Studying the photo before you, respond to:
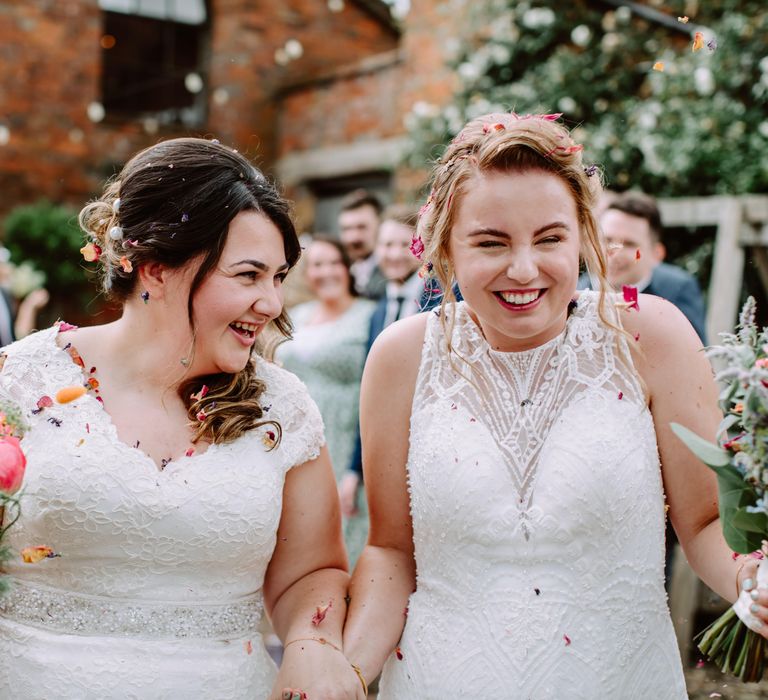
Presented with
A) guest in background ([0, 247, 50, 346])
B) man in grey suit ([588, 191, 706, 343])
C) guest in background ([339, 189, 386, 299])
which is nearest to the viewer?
man in grey suit ([588, 191, 706, 343])

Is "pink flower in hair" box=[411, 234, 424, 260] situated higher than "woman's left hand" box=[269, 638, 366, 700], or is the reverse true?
"pink flower in hair" box=[411, 234, 424, 260]

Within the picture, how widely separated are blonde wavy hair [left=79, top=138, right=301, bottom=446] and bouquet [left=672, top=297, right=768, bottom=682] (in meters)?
1.09

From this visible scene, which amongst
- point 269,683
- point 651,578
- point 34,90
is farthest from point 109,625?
point 34,90

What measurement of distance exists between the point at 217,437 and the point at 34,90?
387 inches

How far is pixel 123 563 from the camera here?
2.27 meters

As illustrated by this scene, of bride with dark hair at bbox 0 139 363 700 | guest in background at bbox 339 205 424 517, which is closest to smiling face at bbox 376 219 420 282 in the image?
guest in background at bbox 339 205 424 517

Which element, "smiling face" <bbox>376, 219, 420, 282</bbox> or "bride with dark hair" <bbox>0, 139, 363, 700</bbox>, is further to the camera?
"smiling face" <bbox>376, 219, 420, 282</bbox>

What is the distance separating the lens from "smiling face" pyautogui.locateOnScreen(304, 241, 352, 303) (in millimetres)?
6223

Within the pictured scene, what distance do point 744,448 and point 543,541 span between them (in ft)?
1.85

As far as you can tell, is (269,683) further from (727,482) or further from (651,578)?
(727,482)

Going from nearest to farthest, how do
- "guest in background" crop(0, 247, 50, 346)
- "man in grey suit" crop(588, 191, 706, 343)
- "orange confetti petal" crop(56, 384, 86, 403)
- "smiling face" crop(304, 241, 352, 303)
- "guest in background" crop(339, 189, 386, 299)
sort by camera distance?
1. "orange confetti petal" crop(56, 384, 86, 403)
2. "man in grey suit" crop(588, 191, 706, 343)
3. "smiling face" crop(304, 241, 352, 303)
4. "guest in background" crop(0, 247, 50, 346)
5. "guest in background" crop(339, 189, 386, 299)

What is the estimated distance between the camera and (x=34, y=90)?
11016 millimetres

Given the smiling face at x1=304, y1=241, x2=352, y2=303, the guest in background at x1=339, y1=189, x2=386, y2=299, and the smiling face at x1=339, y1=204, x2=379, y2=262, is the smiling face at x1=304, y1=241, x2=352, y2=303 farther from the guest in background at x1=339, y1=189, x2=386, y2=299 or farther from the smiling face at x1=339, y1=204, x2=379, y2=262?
the smiling face at x1=339, y1=204, x2=379, y2=262

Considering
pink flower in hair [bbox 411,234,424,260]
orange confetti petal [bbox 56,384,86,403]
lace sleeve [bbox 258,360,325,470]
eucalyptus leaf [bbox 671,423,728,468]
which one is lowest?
lace sleeve [bbox 258,360,325,470]
